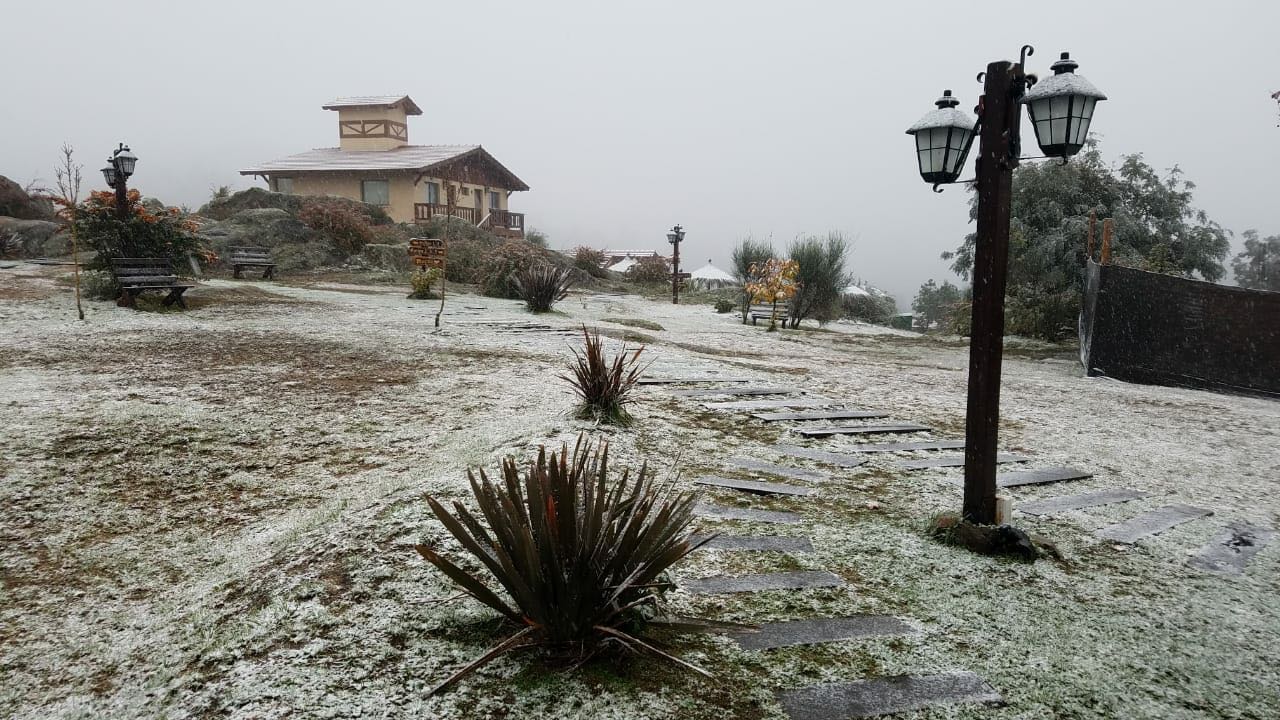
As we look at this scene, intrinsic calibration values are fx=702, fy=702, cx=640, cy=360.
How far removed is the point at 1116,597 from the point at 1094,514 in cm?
102

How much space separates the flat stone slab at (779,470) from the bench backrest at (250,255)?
15.3 meters

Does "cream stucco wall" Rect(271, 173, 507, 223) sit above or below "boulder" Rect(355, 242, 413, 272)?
above

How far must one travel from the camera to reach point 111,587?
245 centimetres

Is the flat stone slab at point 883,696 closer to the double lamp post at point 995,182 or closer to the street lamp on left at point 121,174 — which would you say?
the double lamp post at point 995,182

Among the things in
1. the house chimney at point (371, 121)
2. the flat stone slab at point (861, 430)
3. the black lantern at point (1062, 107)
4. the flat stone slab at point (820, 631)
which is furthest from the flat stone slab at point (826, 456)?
the house chimney at point (371, 121)

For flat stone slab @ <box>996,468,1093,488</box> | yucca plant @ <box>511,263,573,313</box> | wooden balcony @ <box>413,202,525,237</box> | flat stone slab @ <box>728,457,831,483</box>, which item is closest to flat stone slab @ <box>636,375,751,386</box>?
flat stone slab @ <box>728,457,831,483</box>

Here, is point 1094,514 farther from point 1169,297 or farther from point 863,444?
point 1169,297

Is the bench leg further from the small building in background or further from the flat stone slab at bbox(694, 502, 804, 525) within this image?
the small building in background

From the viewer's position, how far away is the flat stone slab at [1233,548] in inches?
118

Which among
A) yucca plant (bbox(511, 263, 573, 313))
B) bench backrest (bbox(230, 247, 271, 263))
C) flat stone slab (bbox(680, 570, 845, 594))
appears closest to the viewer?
flat stone slab (bbox(680, 570, 845, 594))

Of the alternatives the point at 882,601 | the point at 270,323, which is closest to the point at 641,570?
the point at 882,601

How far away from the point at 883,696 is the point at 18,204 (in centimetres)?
2774

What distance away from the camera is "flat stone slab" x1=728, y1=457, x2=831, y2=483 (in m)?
3.78

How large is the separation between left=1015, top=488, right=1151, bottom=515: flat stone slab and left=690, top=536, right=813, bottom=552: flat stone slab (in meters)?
1.38
